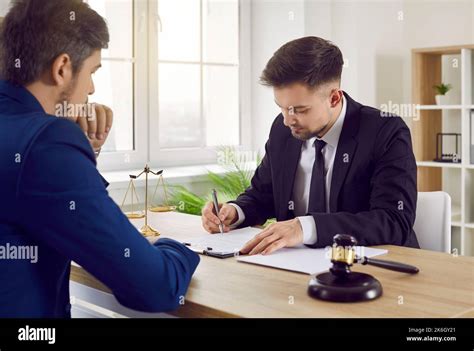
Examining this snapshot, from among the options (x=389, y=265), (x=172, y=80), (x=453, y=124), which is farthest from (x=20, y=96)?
(x=453, y=124)

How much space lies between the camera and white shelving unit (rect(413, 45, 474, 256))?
13.2ft

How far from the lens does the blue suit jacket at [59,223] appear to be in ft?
4.31

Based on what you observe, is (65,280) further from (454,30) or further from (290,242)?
(454,30)

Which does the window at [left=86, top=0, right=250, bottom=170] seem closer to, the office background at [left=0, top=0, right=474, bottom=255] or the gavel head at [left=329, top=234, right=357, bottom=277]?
the office background at [left=0, top=0, right=474, bottom=255]

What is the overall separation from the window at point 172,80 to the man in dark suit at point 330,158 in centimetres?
180

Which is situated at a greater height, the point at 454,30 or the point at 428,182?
the point at 454,30

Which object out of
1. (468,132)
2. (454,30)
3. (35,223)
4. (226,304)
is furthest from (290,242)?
(454,30)

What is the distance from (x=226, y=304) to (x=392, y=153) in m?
1.10

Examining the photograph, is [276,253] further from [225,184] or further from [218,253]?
[225,184]

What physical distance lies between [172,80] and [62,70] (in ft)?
9.51

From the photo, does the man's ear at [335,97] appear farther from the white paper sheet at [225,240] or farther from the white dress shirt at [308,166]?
the white paper sheet at [225,240]

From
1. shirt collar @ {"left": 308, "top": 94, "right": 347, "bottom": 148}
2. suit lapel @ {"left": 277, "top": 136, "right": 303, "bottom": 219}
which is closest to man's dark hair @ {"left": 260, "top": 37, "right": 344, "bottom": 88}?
shirt collar @ {"left": 308, "top": 94, "right": 347, "bottom": 148}
